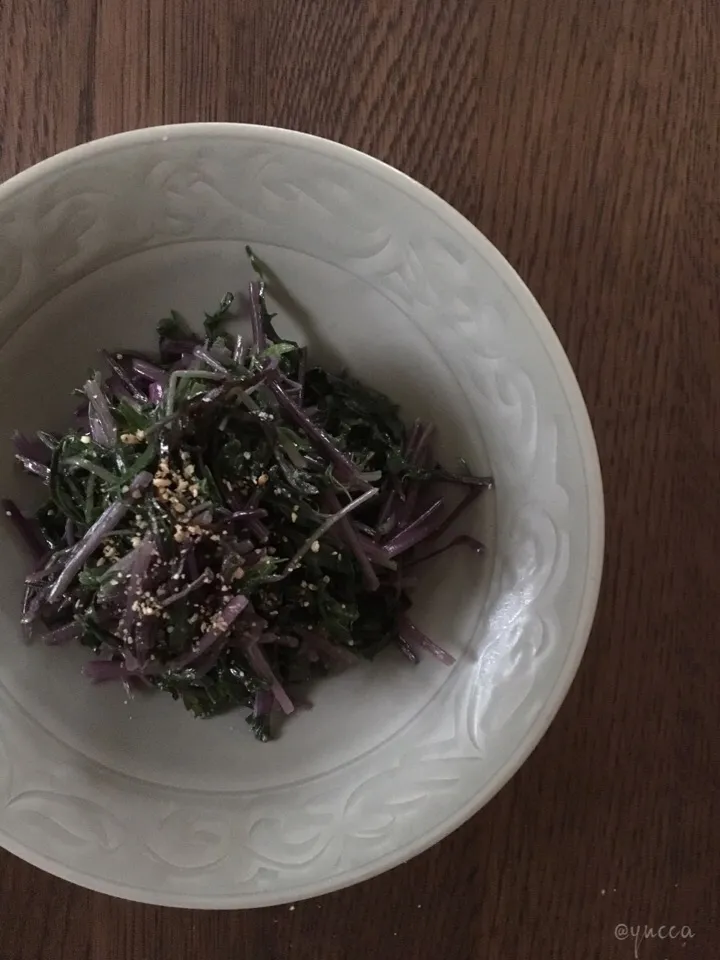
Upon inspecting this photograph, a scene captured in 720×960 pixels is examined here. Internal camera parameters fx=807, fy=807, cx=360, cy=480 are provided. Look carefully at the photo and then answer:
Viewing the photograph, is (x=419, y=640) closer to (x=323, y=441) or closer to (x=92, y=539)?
(x=323, y=441)

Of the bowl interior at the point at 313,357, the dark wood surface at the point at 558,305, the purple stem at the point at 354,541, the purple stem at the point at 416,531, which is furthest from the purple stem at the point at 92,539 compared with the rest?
the dark wood surface at the point at 558,305

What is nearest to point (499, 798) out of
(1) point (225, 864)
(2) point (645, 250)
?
(1) point (225, 864)

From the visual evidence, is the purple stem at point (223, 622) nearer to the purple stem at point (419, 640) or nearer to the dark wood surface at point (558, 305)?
the purple stem at point (419, 640)

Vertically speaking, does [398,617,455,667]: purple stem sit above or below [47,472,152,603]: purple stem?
below

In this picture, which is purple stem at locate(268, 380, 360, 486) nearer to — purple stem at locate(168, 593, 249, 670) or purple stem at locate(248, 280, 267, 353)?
purple stem at locate(248, 280, 267, 353)

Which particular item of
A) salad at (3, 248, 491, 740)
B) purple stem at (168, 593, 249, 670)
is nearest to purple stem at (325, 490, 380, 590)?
salad at (3, 248, 491, 740)

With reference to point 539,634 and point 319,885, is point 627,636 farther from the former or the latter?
point 319,885
